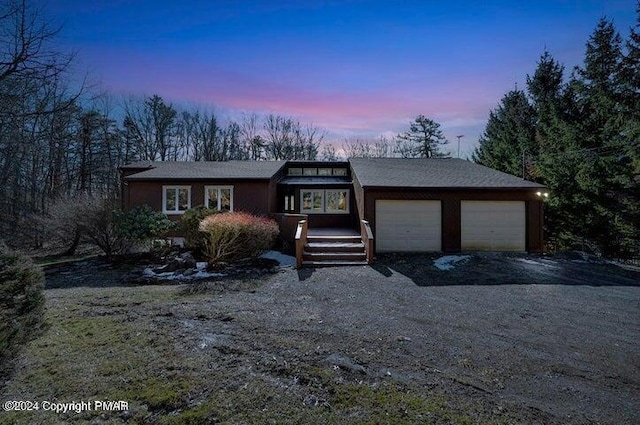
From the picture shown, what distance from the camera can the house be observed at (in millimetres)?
12875

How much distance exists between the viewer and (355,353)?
447 centimetres

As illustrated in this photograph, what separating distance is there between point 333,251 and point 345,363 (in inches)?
301

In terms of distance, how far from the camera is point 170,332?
5109 millimetres

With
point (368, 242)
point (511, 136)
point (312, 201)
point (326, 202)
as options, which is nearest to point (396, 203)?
point (368, 242)

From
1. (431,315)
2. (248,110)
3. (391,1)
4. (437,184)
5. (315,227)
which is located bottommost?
(431,315)

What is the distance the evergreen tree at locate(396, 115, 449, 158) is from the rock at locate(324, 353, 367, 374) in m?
33.0

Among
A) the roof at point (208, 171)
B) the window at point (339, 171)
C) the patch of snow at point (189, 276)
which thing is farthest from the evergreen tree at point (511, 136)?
the patch of snow at point (189, 276)

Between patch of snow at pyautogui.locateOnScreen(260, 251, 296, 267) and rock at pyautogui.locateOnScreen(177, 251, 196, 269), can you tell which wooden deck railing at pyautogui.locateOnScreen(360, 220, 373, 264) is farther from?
rock at pyautogui.locateOnScreen(177, 251, 196, 269)

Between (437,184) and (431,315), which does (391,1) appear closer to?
(437,184)

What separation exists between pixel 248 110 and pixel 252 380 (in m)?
37.5

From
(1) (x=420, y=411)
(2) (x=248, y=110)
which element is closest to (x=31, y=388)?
(1) (x=420, y=411)

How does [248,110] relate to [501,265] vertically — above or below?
above

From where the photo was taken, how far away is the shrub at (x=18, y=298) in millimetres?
3680

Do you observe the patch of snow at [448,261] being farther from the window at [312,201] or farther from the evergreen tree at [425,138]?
the evergreen tree at [425,138]
